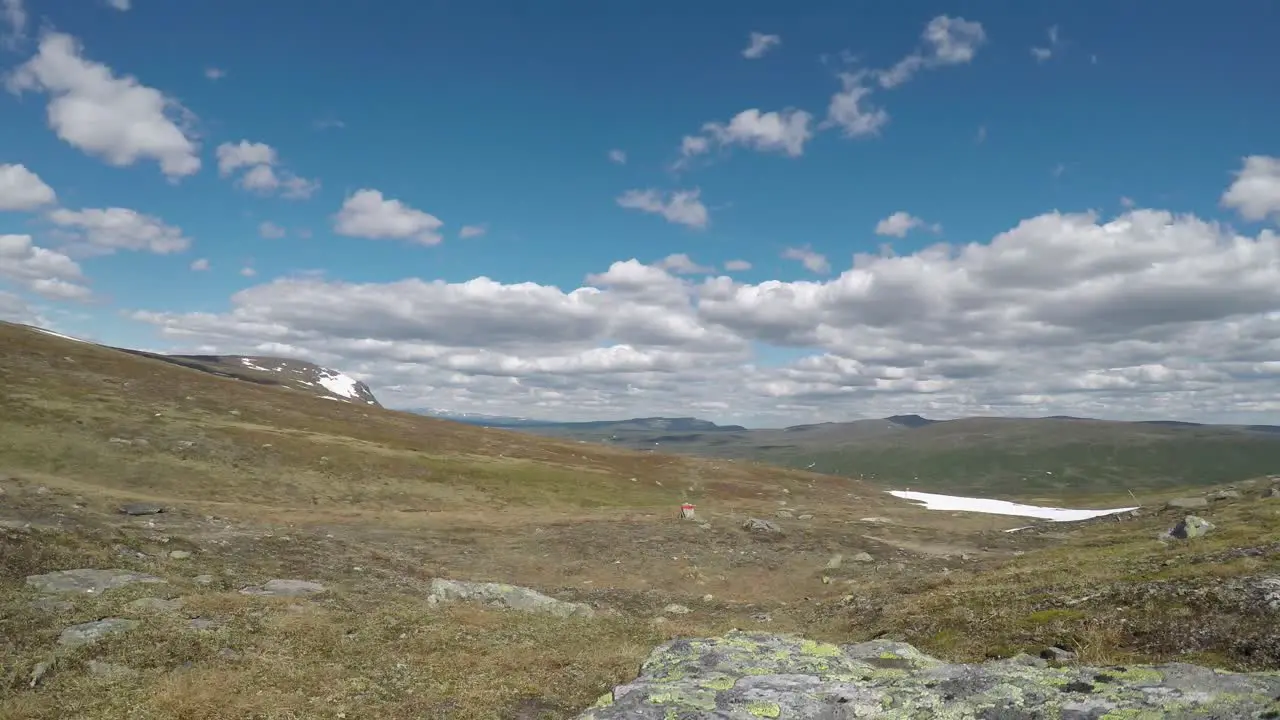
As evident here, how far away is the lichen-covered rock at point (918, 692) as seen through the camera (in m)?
8.47

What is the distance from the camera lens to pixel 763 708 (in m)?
10.1

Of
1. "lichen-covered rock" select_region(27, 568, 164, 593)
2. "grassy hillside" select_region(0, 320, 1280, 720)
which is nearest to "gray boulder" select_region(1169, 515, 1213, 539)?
"grassy hillside" select_region(0, 320, 1280, 720)

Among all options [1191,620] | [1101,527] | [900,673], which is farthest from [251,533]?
[1101,527]

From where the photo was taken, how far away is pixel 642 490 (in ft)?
320

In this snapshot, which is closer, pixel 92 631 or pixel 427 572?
pixel 92 631

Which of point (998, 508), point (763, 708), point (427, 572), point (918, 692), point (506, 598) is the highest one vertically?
point (918, 692)

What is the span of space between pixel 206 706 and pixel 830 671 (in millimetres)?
13202

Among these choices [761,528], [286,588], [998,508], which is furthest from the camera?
[998,508]

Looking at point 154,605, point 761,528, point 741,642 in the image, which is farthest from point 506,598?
point 761,528

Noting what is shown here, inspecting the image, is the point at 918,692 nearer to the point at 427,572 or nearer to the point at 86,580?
the point at 86,580

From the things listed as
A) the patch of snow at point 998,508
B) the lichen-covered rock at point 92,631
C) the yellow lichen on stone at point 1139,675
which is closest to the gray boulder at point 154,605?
the lichen-covered rock at point 92,631

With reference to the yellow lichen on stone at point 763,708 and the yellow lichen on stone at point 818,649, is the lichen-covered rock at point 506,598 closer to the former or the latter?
the yellow lichen on stone at point 818,649

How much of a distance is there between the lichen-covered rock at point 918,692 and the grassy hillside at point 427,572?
4693mm

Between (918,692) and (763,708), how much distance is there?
7.85ft
